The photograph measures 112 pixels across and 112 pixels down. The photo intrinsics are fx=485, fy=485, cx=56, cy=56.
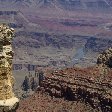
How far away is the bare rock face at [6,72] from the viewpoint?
8.89 metres

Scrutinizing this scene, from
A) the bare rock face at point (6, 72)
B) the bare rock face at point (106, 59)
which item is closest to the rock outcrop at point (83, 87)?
the bare rock face at point (106, 59)

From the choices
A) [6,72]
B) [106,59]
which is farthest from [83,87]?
[6,72]

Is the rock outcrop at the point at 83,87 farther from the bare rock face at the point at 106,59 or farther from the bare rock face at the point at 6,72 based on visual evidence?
the bare rock face at the point at 6,72

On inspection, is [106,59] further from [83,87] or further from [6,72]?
[6,72]

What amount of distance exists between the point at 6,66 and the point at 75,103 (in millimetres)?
34775

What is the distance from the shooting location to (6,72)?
927 centimetres

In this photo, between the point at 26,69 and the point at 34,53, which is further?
the point at 34,53

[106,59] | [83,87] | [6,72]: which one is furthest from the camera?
[106,59]

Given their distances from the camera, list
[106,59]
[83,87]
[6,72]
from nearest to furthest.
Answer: [6,72], [83,87], [106,59]

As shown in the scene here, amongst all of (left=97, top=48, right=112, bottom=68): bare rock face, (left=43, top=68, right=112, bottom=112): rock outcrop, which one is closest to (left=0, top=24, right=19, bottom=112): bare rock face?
(left=43, top=68, right=112, bottom=112): rock outcrop

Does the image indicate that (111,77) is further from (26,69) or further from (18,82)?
(26,69)

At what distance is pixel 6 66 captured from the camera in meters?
9.23

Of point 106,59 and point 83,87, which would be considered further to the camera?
point 106,59

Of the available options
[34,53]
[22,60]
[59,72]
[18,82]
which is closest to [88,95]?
[59,72]
